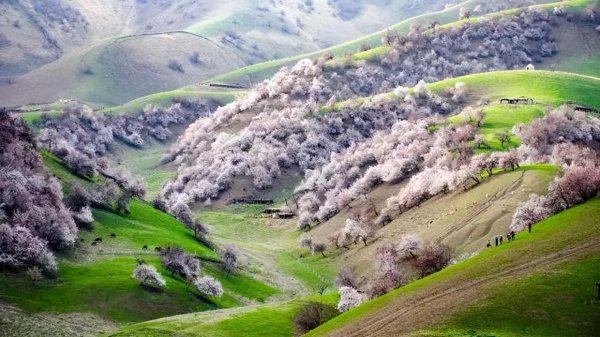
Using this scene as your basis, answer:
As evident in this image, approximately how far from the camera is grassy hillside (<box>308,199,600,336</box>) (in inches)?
1665

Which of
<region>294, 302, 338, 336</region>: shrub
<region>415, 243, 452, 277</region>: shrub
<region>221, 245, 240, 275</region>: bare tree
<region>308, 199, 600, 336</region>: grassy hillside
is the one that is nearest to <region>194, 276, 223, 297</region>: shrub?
<region>221, 245, 240, 275</region>: bare tree

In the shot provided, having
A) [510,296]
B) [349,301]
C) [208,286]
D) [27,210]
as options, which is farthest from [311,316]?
[27,210]

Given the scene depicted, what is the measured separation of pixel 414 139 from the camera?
15188 cm

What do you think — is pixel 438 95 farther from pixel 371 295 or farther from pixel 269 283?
pixel 371 295

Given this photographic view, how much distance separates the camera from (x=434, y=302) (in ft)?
161

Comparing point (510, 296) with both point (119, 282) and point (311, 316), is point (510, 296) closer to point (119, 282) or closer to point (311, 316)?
point (311, 316)

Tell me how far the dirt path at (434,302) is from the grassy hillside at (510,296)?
74mm

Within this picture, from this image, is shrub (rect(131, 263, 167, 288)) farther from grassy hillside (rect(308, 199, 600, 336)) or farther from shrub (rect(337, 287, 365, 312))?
grassy hillside (rect(308, 199, 600, 336))

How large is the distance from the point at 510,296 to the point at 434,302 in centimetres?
596

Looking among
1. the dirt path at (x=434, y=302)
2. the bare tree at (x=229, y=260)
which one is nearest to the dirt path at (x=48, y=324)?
the dirt path at (x=434, y=302)

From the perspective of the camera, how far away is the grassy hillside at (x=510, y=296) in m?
42.3

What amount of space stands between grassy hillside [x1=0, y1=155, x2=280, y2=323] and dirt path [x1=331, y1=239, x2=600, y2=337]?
29303mm

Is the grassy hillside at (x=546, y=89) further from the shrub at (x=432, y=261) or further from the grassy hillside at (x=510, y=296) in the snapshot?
the grassy hillside at (x=510, y=296)

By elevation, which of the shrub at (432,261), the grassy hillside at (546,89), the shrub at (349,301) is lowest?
the shrub at (349,301)
